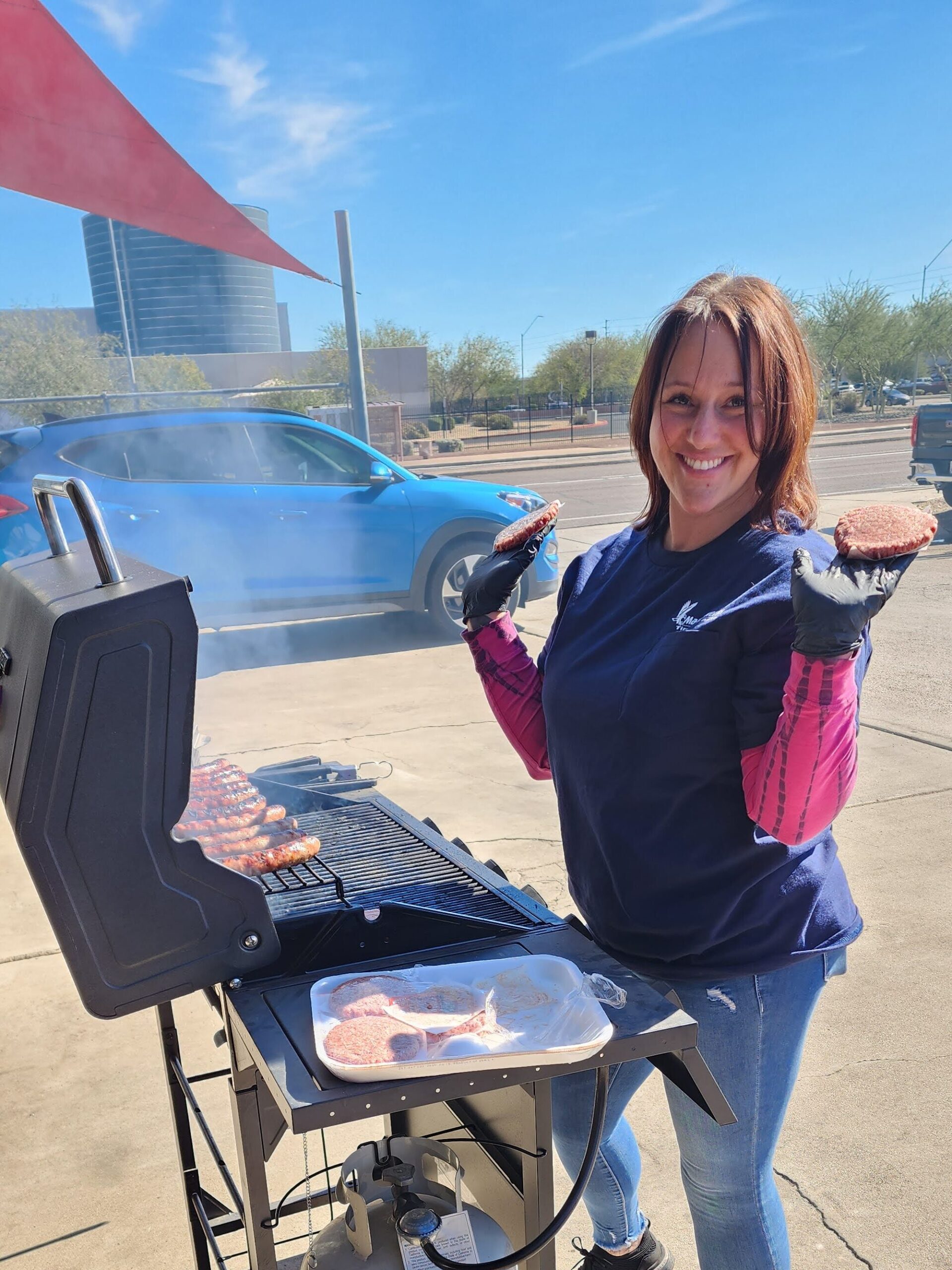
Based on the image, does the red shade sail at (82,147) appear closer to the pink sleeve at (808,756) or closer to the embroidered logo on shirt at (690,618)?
the embroidered logo on shirt at (690,618)

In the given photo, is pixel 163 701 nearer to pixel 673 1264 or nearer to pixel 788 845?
pixel 788 845

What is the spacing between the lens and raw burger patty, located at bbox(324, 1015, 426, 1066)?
118cm

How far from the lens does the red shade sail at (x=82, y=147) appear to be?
143 inches

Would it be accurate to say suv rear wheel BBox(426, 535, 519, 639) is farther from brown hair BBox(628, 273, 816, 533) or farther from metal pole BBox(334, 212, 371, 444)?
brown hair BBox(628, 273, 816, 533)

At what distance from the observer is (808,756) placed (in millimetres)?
1284

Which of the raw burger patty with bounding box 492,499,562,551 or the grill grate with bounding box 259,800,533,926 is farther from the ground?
the raw burger patty with bounding box 492,499,562,551

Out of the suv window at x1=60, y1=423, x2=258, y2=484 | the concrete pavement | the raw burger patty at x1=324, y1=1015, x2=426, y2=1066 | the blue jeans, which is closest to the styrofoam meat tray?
the raw burger patty at x1=324, y1=1015, x2=426, y2=1066

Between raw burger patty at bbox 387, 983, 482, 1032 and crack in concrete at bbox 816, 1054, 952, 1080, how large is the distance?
180cm

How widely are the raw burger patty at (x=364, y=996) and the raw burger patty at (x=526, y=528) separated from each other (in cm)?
89

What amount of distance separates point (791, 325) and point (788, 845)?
0.81m

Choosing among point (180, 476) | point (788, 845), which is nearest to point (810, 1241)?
point (788, 845)

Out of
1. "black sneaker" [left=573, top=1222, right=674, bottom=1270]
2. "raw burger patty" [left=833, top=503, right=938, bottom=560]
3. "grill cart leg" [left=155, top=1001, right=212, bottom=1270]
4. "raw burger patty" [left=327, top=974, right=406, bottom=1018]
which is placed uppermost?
"raw burger patty" [left=833, top=503, right=938, bottom=560]

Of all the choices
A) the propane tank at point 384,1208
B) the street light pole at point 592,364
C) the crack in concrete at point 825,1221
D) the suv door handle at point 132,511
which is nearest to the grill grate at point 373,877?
the propane tank at point 384,1208

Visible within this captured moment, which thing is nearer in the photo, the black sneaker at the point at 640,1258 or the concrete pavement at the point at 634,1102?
the black sneaker at the point at 640,1258
